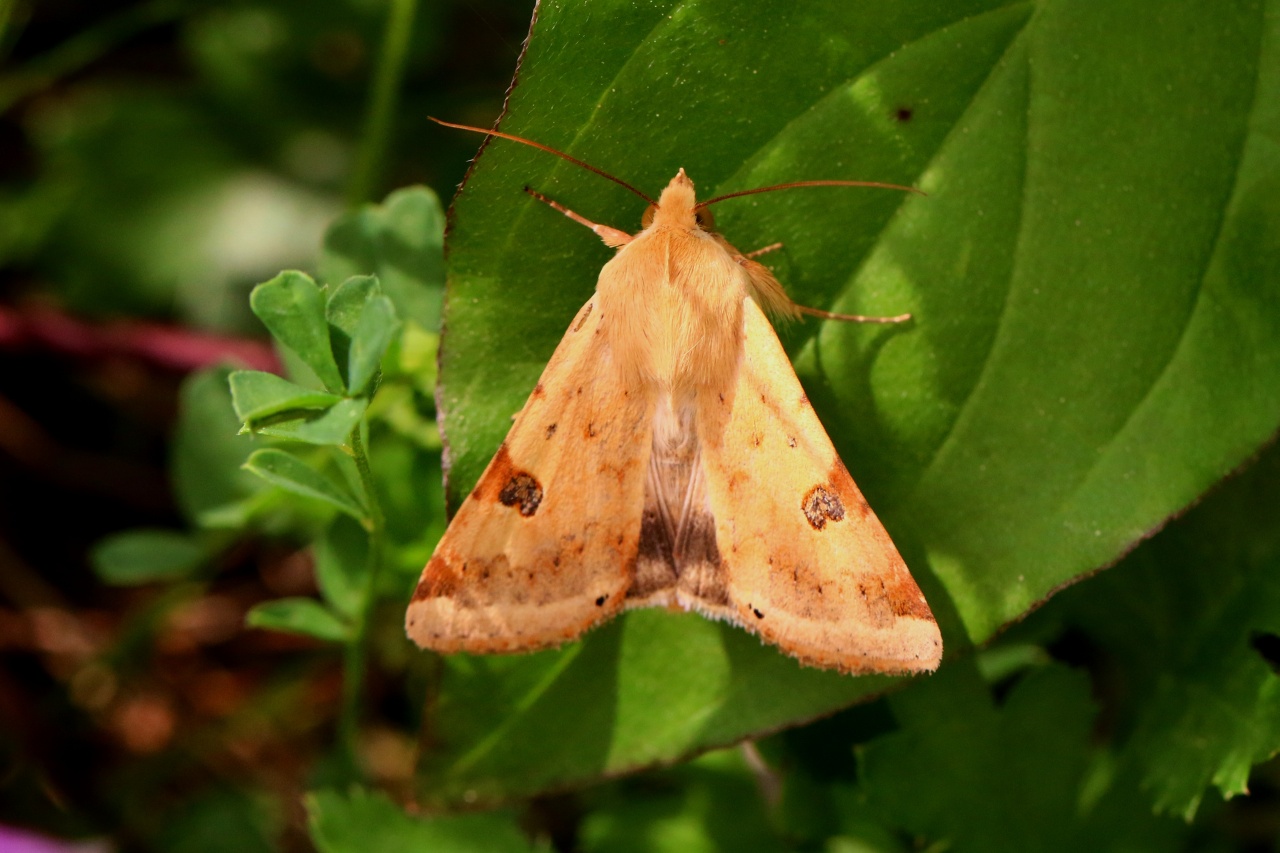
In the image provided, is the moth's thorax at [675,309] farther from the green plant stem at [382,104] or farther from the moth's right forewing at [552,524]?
the green plant stem at [382,104]

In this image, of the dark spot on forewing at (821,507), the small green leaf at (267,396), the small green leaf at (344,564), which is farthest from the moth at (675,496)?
the small green leaf at (344,564)

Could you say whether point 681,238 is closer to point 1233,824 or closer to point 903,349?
point 903,349

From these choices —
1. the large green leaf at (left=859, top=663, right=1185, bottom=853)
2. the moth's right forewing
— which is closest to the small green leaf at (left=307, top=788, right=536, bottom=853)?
the moth's right forewing

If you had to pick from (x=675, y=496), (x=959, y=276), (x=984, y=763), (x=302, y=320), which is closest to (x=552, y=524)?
(x=675, y=496)

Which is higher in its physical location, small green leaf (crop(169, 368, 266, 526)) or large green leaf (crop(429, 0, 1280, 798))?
large green leaf (crop(429, 0, 1280, 798))

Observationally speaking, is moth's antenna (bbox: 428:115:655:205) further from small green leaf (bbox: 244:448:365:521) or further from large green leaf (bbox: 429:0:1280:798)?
small green leaf (bbox: 244:448:365:521)
